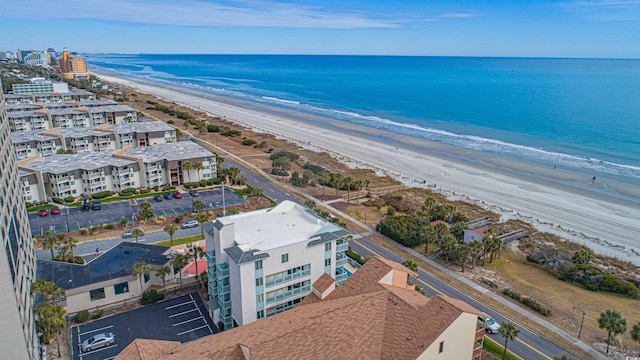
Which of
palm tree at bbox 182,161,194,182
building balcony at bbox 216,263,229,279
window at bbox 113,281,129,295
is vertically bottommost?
window at bbox 113,281,129,295

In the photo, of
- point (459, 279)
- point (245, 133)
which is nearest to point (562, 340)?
point (459, 279)

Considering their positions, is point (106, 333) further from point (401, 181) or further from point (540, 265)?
point (401, 181)

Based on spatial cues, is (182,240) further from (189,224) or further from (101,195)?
(101,195)

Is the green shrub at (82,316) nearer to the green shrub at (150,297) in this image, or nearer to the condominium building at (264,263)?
the green shrub at (150,297)

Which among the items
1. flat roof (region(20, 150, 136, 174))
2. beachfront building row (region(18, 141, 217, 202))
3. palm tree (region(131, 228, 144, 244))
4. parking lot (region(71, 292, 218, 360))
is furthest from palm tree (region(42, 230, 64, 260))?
flat roof (region(20, 150, 136, 174))

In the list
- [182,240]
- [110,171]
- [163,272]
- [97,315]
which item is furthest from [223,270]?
[110,171]

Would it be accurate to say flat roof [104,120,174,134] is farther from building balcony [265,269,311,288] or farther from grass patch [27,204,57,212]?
building balcony [265,269,311,288]

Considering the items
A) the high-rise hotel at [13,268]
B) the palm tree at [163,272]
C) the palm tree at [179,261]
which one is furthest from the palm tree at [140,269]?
the high-rise hotel at [13,268]
